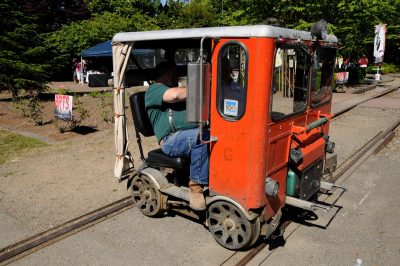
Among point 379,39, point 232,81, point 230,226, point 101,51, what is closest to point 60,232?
point 230,226

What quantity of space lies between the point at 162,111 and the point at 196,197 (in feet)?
3.58

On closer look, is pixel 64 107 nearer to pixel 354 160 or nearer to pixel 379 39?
pixel 354 160

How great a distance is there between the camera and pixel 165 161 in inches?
182

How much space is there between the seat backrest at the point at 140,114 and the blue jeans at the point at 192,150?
0.38 m

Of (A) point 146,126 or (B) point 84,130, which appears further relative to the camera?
(B) point 84,130

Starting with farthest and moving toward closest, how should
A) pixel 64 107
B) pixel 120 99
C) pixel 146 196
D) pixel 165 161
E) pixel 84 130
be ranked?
pixel 84 130, pixel 64 107, pixel 146 196, pixel 120 99, pixel 165 161

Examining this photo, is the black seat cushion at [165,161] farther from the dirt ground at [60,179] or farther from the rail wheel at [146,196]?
the dirt ground at [60,179]

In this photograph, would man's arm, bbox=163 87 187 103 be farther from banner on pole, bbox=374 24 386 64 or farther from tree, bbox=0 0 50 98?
banner on pole, bbox=374 24 386 64

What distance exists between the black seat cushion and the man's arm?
73 centimetres

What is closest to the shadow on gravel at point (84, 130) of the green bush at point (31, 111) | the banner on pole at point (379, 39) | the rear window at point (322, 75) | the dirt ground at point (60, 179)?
the dirt ground at point (60, 179)

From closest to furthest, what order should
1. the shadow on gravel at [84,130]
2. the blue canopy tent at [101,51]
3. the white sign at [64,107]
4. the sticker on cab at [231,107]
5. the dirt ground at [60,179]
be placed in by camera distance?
the sticker on cab at [231,107], the dirt ground at [60,179], the white sign at [64,107], the shadow on gravel at [84,130], the blue canopy tent at [101,51]

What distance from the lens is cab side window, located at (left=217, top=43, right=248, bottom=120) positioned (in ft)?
11.8

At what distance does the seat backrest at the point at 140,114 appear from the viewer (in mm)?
4730

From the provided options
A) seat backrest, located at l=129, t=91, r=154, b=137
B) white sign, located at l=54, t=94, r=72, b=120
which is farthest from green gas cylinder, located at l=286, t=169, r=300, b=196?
white sign, located at l=54, t=94, r=72, b=120
